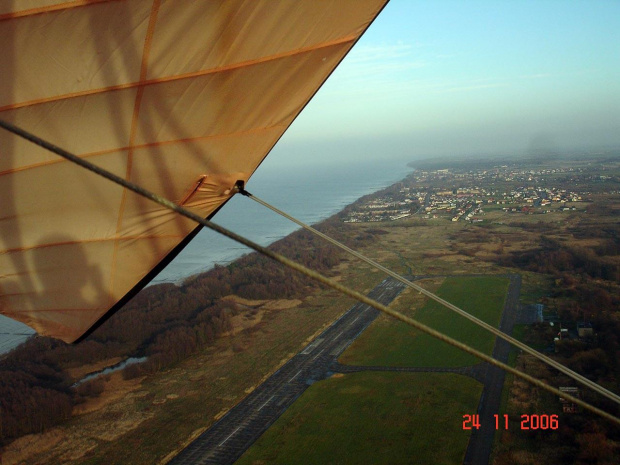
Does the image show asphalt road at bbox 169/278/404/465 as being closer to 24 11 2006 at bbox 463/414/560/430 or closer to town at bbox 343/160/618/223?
24 11 2006 at bbox 463/414/560/430

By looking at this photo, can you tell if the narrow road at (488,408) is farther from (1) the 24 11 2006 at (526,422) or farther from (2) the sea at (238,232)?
(2) the sea at (238,232)

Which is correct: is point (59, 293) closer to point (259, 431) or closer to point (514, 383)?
A: point (259, 431)

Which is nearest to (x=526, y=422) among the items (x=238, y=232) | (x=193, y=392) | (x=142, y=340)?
(x=193, y=392)

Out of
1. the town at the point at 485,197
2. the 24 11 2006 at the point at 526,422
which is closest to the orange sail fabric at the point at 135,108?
the 24 11 2006 at the point at 526,422

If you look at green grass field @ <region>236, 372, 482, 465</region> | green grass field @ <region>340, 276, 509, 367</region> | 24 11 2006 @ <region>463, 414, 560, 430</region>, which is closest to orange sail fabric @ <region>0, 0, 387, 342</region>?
green grass field @ <region>236, 372, 482, 465</region>

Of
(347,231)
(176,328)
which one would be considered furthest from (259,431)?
(347,231)

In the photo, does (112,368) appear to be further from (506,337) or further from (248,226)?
(248,226)
